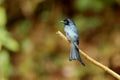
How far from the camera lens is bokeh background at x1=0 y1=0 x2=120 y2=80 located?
3414 millimetres

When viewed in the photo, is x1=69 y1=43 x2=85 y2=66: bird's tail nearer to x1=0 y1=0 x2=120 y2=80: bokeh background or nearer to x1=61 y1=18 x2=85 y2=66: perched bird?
x1=61 y1=18 x2=85 y2=66: perched bird

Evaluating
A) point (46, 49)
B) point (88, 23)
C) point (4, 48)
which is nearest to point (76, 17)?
point (88, 23)

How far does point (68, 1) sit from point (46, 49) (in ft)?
1.28

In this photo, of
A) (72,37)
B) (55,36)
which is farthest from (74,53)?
(55,36)

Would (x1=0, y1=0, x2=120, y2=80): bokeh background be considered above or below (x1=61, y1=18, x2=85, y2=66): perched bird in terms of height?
above

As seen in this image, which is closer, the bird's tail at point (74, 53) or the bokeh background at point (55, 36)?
the bird's tail at point (74, 53)

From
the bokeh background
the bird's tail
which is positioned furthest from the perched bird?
the bokeh background

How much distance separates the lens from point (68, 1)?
3674 mm

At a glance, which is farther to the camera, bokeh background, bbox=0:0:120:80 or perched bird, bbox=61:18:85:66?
bokeh background, bbox=0:0:120:80

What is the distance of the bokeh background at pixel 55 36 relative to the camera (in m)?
3.41

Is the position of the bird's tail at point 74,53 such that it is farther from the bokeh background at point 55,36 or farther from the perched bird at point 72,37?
the bokeh background at point 55,36

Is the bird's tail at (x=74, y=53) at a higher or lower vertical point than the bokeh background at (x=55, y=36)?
lower

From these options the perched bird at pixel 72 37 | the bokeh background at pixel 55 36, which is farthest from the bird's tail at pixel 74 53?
the bokeh background at pixel 55 36

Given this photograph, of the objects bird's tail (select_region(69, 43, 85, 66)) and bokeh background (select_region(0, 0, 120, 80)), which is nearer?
bird's tail (select_region(69, 43, 85, 66))
